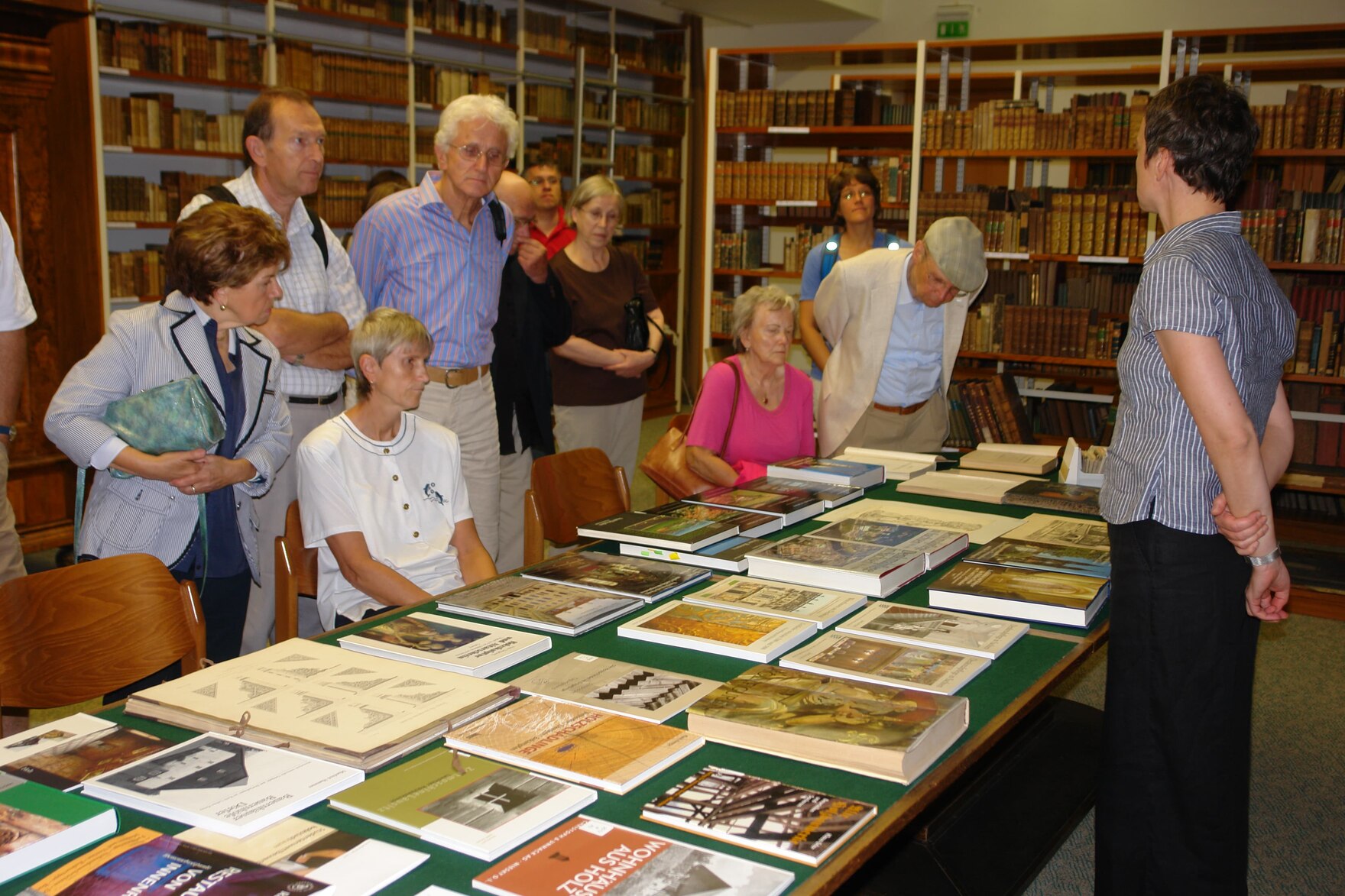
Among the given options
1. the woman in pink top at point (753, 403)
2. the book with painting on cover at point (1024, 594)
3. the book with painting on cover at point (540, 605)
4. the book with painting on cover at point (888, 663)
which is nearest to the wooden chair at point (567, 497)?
the woman in pink top at point (753, 403)

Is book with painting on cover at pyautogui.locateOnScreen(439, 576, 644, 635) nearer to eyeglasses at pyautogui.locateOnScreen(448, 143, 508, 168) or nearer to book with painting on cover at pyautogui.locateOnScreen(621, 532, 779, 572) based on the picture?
book with painting on cover at pyautogui.locateOnScreen(621, 532, 779, 572)

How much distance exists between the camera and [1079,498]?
3.12 meters

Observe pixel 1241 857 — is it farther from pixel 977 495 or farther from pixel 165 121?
pixel 165 121

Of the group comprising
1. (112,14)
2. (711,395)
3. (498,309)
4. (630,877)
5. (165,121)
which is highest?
(112,14)

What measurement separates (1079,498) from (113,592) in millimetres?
2390

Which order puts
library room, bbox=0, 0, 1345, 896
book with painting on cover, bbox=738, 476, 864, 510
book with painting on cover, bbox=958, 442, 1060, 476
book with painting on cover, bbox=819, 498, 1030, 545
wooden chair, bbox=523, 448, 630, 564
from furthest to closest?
book with painting on cover, bbox=958, 442, 1060, 476, wooden chair, bbox=523, 448, 630, 564, book with painting on cover, bbox=738, 476, 864, 510, book with painting on cover, bbox=819, 498, 1030, 545, library room, bbox=0, 0, 1345, 896

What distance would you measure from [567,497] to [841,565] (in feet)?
3.82

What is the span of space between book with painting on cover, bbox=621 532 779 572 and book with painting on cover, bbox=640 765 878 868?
102 centimetres

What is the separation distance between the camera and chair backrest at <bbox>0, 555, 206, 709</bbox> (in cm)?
202

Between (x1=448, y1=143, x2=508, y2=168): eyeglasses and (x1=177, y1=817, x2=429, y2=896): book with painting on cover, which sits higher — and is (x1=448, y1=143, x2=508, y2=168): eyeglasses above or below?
above

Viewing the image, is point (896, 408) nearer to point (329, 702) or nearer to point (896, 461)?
point (896, 461)

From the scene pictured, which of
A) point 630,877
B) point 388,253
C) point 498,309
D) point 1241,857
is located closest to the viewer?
point 630,877

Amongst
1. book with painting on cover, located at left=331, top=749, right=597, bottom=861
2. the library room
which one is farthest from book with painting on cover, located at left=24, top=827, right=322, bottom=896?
book with painting on cover, located at left=331, top=749, right=597, bottom=861

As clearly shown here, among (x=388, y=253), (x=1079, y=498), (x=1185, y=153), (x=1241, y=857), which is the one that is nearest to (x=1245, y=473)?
(x=1185, y=153)
